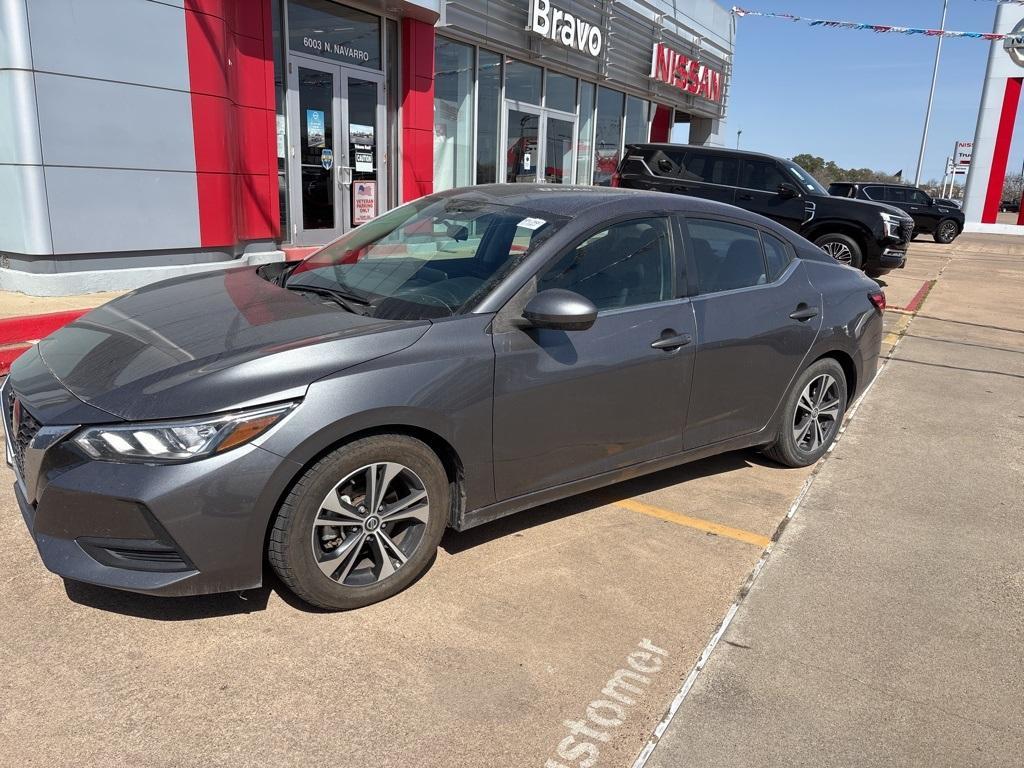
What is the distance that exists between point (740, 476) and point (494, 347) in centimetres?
217

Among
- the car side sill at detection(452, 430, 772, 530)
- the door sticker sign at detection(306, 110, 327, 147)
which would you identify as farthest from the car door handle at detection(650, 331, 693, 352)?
the door sticker sign at detection(306, 110, 327, 147)

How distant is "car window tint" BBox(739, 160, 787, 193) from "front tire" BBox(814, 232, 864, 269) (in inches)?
45.8

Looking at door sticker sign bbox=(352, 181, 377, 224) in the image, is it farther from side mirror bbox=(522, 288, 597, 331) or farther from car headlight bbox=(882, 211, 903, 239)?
side mirror bbox=(522, 288, 597, 331)

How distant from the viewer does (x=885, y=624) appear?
3.17 metres

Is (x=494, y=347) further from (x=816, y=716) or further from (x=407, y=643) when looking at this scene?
(x=816, y=716)

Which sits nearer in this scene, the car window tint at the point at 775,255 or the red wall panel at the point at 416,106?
the car window tint at the point at 775,255

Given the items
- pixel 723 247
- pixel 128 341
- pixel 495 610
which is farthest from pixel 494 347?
pixel 723 247

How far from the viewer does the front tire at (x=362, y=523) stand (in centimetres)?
279

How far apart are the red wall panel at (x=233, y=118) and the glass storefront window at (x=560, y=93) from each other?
7.42 metres

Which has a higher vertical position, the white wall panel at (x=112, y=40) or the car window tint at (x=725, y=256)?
the white wall panel at (x=112, y=40)

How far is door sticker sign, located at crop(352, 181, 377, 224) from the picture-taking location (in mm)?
11695

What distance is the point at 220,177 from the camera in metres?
8.96

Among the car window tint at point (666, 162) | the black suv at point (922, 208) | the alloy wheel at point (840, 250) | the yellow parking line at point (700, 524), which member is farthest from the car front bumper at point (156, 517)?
the black suv at point (922, 208)

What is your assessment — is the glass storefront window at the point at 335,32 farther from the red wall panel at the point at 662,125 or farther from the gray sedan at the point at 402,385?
the red wall panel at the point at 662,125
